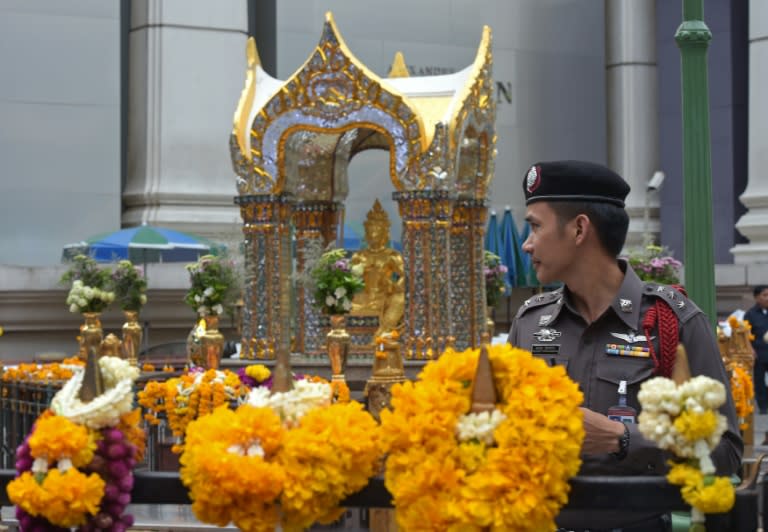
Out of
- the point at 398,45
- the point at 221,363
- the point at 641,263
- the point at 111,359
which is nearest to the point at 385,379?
the point at 221,363

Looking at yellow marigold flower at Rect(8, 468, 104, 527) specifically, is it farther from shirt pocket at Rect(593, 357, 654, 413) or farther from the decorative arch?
the decorative arch

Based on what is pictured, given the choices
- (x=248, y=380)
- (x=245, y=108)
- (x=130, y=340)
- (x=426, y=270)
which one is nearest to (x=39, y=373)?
(x=248, y=380)

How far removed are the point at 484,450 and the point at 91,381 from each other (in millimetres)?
946

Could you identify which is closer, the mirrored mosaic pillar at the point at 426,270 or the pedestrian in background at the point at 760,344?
the mirrored mosaic pillar at the point at 426,270

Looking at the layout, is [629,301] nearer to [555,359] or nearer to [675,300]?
[675,300]

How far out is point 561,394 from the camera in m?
3.30

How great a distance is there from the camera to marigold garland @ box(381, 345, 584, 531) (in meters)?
3.22

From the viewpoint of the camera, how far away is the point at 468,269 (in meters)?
16.8

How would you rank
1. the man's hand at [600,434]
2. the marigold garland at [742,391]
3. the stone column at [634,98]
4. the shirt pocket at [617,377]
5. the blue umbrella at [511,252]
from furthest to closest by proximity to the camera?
the stone column at [634,98], the blue umbrella at [511,252], the marigold garland at [742,391], the shirt pocket at [617,377], the man's hand at [600,434]

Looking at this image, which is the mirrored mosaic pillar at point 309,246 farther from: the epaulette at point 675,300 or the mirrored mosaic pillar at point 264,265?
the epaulette at point 675,300

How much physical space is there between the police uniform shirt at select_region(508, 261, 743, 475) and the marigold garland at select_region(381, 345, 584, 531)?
2.03 ft

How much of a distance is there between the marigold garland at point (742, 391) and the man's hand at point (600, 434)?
29.1 feet

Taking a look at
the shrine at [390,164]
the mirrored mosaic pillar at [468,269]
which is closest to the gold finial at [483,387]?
the shrine at [390,164]

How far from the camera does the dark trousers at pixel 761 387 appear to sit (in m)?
19.9
